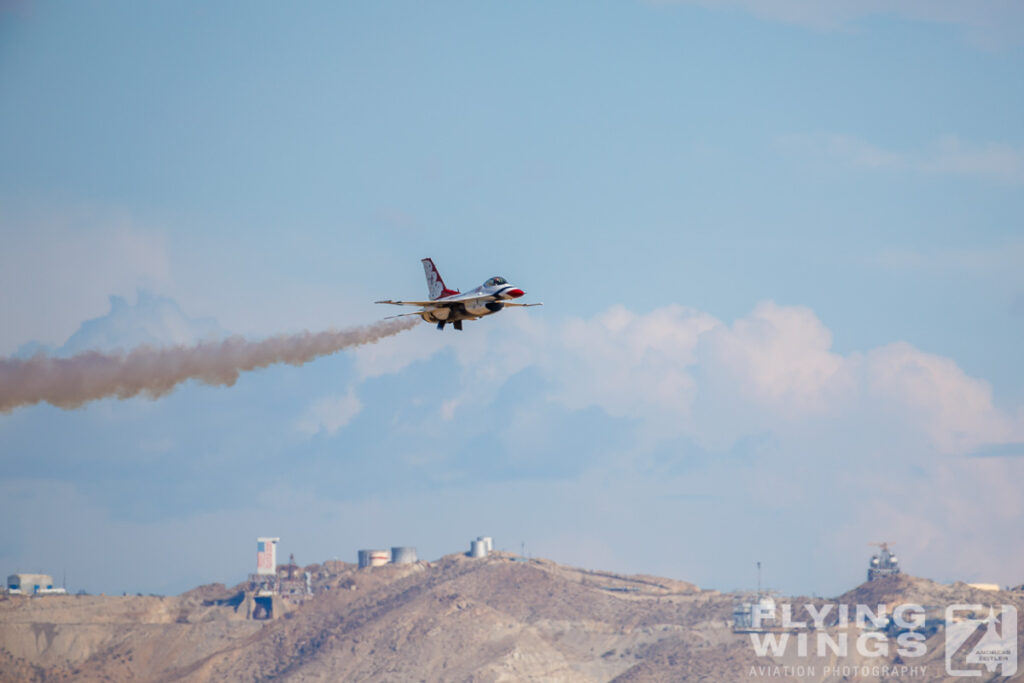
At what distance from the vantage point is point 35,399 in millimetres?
121438

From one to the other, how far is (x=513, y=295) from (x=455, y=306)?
590cm

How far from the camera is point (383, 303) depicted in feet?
384

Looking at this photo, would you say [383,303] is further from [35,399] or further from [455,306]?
[35,399]

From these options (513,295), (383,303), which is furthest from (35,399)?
(513,295)

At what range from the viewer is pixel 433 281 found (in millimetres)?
132750

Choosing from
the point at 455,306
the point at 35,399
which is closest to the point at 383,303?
the point at 455,306

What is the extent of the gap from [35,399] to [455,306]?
36941mm

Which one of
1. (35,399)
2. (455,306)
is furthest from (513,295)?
(35,399)

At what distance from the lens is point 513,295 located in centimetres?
11900

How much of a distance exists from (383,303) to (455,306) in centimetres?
756

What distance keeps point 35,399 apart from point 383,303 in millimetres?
31656

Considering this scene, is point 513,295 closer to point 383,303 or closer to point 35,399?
point 383,303

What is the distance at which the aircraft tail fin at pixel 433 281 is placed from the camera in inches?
5187

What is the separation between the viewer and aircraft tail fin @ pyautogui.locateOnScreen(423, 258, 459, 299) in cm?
13175
